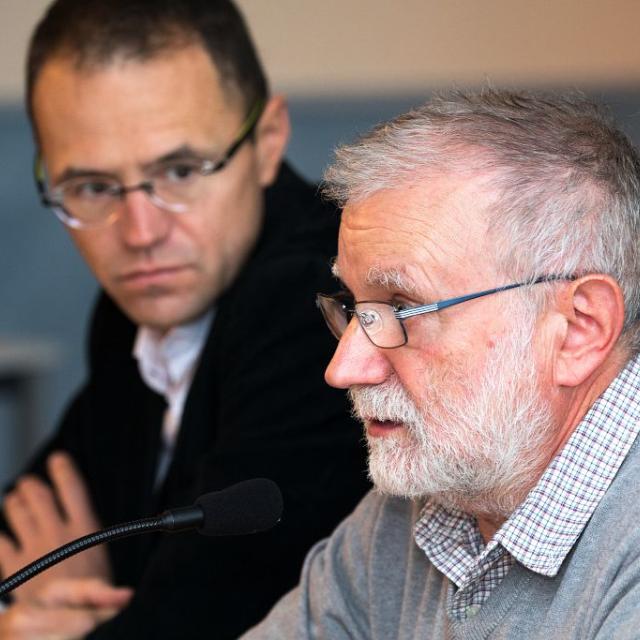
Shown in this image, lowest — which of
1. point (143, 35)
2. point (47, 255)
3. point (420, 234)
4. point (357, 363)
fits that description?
point (47, 255)

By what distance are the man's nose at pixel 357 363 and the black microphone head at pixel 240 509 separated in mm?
150

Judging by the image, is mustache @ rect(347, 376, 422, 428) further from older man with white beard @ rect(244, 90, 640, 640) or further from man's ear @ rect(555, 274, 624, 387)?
man's ear @ rect(555, 274, 624, 387)

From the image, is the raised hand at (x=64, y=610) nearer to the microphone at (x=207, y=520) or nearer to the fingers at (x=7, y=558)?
the fingers at (x=7, y=558)

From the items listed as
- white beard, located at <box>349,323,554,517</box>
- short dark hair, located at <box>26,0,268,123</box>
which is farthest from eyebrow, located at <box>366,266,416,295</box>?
short dark hair, located at <box>26,0,268,123</box>

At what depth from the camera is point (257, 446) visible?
1.84 metres

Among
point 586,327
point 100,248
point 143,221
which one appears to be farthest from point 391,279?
point 100,248

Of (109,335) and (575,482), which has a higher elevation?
(575,482)

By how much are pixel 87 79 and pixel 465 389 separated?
39.0 inches

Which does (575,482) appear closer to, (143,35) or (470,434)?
(470,434)

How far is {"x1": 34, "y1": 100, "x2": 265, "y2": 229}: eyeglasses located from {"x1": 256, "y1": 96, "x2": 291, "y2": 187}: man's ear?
0.25ft

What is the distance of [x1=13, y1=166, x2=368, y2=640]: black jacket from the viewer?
1810mm

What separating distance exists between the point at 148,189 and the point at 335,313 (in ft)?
2.07

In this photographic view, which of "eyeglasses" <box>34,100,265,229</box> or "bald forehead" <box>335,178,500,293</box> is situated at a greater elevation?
"bald forehead" <box>335,178,500,293</box>

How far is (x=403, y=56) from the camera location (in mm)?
4078
